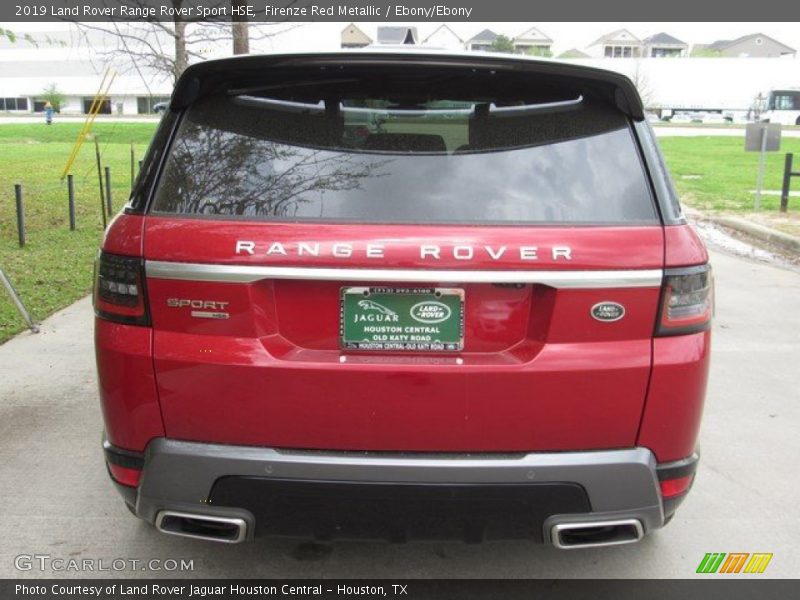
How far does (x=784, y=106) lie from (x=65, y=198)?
6093cm

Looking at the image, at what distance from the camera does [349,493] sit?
234 centimetres

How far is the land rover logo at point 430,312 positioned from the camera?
7.59 ft

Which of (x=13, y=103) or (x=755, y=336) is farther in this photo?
(x=13, y=103)

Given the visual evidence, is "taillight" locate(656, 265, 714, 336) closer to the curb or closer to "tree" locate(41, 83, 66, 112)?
the curb

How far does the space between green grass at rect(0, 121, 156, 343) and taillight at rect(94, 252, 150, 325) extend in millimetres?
4394

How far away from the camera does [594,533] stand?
249cm

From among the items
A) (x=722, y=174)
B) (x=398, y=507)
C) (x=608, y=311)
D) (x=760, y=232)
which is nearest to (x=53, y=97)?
(x=722, y=174)

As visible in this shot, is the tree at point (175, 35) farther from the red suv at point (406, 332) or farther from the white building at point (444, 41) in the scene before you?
the red suv at point (406, 332)

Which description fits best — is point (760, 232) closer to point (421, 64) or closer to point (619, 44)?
point (421, 64)

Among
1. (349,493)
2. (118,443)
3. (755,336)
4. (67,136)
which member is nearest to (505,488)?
(349,493)

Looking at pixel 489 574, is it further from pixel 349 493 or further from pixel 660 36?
pixel 660 36

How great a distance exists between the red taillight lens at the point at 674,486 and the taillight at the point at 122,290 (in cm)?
175

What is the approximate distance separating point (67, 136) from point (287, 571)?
4128 cm

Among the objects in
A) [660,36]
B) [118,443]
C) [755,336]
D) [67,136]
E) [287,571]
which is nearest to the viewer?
[118,443]
